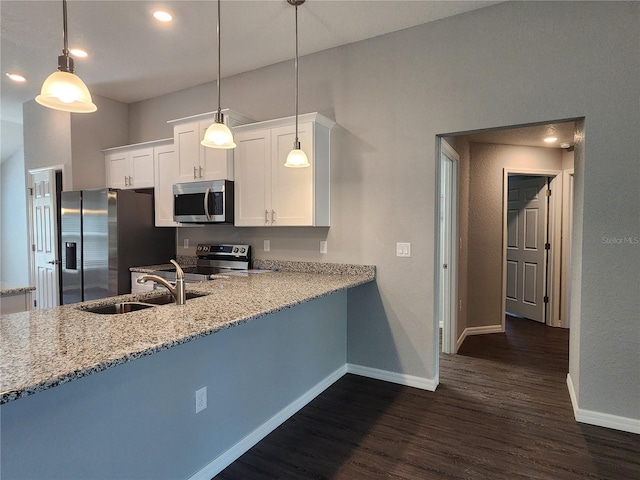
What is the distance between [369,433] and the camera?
235cm

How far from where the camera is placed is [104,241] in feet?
12.2

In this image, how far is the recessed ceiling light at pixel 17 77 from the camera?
151 inches

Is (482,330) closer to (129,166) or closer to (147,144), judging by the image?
(147,144)

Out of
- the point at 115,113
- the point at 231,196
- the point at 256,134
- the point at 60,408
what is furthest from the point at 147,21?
the point at 60,408

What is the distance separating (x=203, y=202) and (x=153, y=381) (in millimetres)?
2172

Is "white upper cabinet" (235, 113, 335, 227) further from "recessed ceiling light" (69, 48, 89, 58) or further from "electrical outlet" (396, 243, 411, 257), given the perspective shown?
"recessed ceiling light" (69, 48, 89, 58)

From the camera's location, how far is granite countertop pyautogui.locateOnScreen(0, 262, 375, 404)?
1.04m

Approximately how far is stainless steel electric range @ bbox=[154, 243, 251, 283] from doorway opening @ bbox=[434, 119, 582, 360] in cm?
207

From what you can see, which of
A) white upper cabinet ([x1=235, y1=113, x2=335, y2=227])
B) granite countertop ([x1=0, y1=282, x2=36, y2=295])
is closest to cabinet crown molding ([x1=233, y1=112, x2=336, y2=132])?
white upper cabinet ([x1=235, y1=113, x2=335, y2=227])

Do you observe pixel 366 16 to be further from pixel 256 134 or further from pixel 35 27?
pixel 35 27

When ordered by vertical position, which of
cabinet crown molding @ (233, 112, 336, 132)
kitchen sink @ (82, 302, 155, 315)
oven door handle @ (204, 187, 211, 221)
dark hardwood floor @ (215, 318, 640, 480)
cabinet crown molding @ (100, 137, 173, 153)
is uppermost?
cabinet crown molding @ (100, 137, 173, 153)

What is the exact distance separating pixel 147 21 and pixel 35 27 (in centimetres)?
95

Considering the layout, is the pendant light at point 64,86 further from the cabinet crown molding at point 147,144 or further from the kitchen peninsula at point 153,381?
the cabinet crown molding at point 147,144

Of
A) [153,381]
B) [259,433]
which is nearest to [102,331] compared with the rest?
[153,381]
